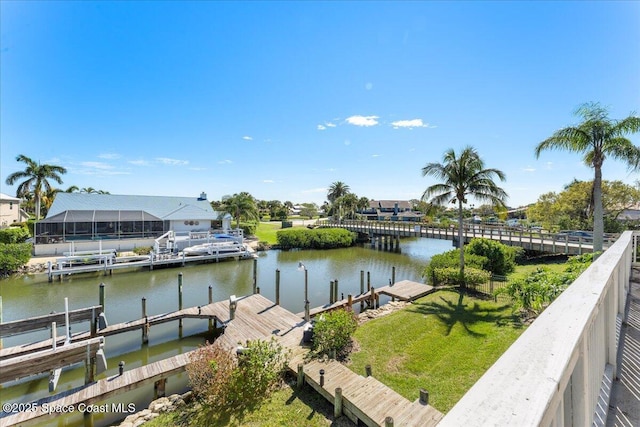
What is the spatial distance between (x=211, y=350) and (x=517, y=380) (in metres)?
7.31

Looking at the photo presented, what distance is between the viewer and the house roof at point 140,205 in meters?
27.9

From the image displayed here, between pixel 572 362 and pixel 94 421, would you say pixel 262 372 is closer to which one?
pixel 94 421

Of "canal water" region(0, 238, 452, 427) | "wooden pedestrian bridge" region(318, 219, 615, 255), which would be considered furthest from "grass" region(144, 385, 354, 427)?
"wooden pedestrian bridge" region(318, 219, 615, 255)

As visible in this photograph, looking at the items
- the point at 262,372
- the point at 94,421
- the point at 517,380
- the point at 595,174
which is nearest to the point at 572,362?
the point at 517,380

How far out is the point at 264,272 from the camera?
2166 cm

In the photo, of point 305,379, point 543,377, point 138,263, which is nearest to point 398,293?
point 305,379

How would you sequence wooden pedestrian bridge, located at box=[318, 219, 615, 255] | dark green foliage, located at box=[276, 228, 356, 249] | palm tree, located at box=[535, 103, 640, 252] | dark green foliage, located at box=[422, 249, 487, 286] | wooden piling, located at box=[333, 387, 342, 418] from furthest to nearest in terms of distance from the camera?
1. dark green foliage, located at box=[276, 228, 356, 249]
2. wooden pedestrian bridge, located at box=[318, 219, 615, 255]
3. dark green foliage, located at box=[422, 249, 487, 286]
4. palm tree, located at box=[535, 103, 640, 252]
5. wooden piling, located at box=[333, 387, 342, 418]

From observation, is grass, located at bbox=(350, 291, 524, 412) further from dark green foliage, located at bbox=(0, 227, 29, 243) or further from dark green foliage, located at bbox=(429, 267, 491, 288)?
dark green foliage, located at bbox=(0, 227, 29, 243)

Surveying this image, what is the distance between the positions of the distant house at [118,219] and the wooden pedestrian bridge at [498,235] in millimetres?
18424

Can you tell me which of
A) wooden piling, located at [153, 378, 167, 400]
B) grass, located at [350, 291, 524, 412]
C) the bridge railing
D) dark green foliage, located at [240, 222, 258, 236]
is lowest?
wooden piling, located at [153, 378, 167, 400]

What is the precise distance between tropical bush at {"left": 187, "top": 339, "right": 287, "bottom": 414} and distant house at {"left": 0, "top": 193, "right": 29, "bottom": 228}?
40307 mm

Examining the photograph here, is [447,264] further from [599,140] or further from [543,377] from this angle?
[543,377]

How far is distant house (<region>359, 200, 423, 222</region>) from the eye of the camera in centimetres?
7419

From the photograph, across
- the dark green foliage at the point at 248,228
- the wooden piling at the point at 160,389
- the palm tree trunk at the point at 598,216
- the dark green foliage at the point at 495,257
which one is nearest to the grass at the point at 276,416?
the wooden piling at the point at 160,389
